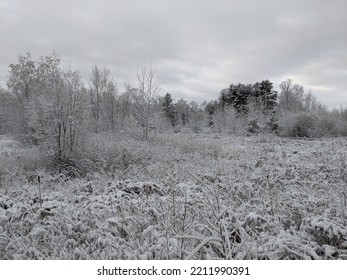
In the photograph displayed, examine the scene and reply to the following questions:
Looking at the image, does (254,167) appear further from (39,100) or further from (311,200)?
(39,100)

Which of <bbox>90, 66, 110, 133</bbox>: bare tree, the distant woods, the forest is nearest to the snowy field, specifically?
the forest

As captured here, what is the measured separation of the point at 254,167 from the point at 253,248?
568 cm

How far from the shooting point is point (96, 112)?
23750 mm

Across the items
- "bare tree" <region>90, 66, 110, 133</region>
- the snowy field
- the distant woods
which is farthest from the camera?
"bare tree" <region>90, 66, 110, 133</region>

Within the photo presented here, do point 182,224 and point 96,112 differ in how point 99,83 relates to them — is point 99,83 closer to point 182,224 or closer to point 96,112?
point 96,112

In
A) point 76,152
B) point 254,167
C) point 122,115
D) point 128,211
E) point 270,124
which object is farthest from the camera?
point 270,124

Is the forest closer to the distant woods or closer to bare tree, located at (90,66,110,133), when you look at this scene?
the distant woods

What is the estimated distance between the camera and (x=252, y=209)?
4414mm

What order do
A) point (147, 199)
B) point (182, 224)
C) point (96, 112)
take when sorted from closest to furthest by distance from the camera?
point (182, 224)
point (147, 199)
point (96, 112)

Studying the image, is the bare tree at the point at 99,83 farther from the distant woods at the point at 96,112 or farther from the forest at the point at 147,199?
the forest at the point at 147,199

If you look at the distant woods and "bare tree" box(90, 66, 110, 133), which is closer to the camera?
the distant woods

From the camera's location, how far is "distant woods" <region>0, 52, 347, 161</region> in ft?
33.1

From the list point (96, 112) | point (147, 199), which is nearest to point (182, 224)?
point (147, 199)
